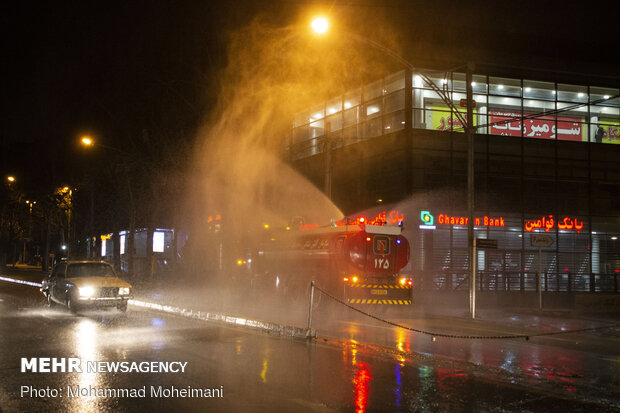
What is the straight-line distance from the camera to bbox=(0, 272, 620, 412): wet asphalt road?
259 inches

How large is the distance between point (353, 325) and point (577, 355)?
18.8 ft

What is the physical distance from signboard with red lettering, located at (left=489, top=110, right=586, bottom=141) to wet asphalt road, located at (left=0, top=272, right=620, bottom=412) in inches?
607

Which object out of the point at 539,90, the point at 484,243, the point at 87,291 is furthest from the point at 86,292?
the point at 539,90

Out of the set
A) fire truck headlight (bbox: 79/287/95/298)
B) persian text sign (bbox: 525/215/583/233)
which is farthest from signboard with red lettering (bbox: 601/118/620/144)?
fire truck headlight (bbox: 79/287/95/298)

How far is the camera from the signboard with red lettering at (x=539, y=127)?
26.9 m

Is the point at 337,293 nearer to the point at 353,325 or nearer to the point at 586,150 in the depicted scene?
the point at 353,325

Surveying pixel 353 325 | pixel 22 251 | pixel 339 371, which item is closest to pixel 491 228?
pixel 353 325

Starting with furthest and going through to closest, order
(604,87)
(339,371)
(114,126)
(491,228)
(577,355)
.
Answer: (114,126) < (604,87) < (491,228) < (577,355) < (339,371)

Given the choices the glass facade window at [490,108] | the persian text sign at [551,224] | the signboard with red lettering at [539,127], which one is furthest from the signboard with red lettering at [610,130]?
the persian text sign at [551,224]

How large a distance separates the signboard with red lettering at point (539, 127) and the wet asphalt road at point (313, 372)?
1541 cm

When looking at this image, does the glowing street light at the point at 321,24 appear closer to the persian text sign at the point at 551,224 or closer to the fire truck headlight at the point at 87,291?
the fire truck headlight at the point at 87,291

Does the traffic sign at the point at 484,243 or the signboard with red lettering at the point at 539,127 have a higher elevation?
the signboard with red lettering at the point at 539,127

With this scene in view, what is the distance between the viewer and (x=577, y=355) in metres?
10.6

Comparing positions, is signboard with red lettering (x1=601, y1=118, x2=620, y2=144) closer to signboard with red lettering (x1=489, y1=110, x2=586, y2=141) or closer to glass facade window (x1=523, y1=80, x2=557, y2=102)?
signboard with red lettering (x1=489, y1=110, x2=586, y2=141)
